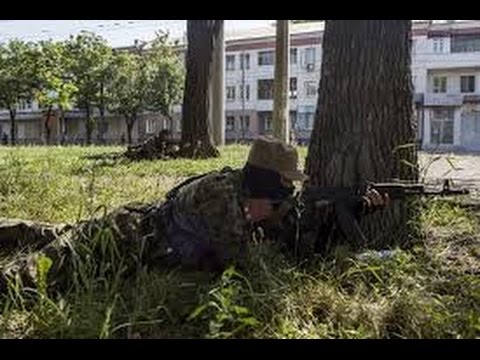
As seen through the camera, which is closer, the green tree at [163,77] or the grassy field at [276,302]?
the grassy field at [276,302]

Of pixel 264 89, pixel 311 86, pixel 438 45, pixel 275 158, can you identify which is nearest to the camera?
pixel 275 158

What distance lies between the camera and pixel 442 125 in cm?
5319

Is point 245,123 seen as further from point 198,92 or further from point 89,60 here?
point 198,92

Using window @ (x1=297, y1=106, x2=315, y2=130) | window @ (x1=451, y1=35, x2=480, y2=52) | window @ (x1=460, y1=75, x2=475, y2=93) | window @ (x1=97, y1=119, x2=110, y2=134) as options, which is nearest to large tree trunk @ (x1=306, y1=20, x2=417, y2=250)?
window @ (x1=451, y1=35, x2=480, y2=52)

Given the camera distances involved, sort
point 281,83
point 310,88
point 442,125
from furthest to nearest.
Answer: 1. point 310,88
2. point 442,125
3. point 281,83

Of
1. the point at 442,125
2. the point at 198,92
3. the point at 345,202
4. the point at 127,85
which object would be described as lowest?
the point at 442,125

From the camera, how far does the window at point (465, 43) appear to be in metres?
52.2

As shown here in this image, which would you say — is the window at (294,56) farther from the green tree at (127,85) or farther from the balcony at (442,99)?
the green tree at (127,85)

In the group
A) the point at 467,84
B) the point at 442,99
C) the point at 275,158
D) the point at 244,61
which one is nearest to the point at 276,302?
the point at 275,158

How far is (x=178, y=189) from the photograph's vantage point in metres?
4.38

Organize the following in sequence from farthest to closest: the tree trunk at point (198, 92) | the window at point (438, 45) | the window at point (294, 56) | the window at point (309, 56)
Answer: the window at point (294, 56)
the window at point (309, 56)
the window at point (438, 45)
the tree trunk at point (198, 92)

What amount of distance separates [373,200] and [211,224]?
39.9 inches

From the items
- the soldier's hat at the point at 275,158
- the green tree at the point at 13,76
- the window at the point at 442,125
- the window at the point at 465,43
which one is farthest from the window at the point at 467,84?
the soldier's hat at the point at 275,158

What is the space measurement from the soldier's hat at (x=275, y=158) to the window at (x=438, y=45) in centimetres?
5144
